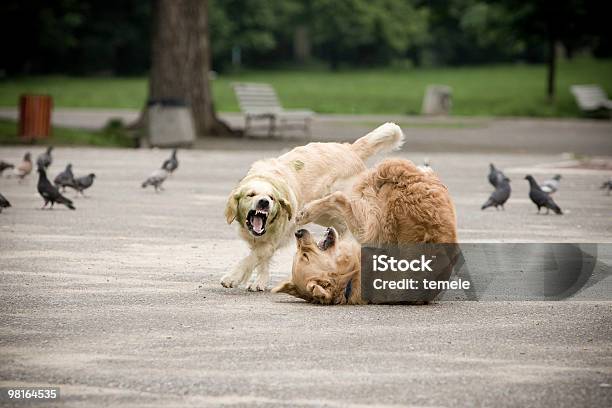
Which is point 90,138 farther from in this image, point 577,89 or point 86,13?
point 86,13

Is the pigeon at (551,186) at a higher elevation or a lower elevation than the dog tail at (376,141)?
lower

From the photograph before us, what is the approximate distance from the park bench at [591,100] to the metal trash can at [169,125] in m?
16.8

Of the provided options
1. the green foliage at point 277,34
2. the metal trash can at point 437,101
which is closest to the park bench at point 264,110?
the metal trash can at point 437,101

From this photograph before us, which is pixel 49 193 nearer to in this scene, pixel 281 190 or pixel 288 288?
pixel 281 190

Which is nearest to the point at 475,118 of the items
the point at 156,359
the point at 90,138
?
the point at 90,138

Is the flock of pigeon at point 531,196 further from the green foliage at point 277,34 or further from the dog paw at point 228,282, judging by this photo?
the green foliage at point 277,34

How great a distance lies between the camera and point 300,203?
9.81m

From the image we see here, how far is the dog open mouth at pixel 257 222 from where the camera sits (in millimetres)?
9164


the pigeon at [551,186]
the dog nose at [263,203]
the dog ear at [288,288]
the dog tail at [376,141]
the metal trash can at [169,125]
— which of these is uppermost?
the dog tail at [376,141]

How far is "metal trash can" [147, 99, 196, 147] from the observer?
83.4 feet

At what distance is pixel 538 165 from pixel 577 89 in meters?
18.4

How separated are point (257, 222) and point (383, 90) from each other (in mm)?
47585

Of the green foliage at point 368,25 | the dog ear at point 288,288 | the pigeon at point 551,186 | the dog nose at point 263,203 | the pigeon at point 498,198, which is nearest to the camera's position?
the dog ear at point 288,288

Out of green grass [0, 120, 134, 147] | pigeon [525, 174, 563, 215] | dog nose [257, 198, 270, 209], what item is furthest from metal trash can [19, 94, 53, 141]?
dog nose [257, 198, 270, 209]
